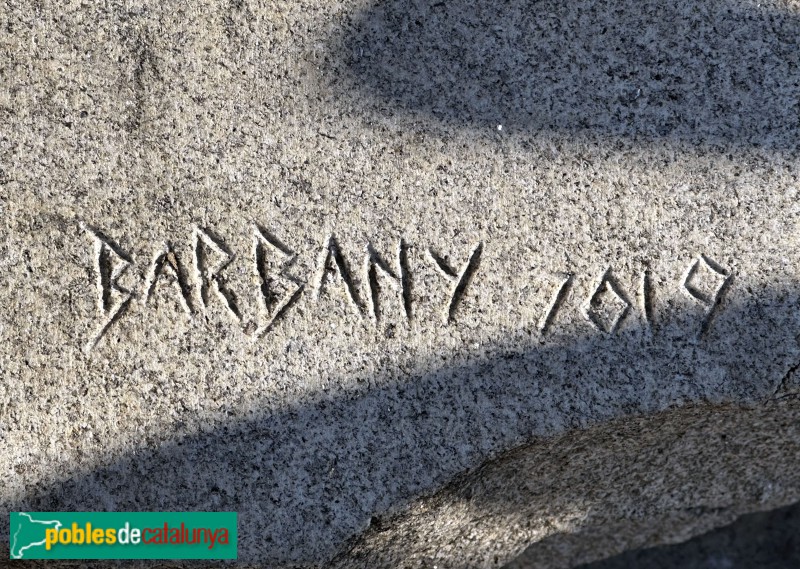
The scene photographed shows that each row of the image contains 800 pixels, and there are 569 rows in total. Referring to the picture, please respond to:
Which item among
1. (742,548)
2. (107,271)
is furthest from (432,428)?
(742,548)

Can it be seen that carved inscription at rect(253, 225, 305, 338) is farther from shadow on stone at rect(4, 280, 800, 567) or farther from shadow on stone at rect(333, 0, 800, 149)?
shadow on stone at rect(333, 0, 800, 149)

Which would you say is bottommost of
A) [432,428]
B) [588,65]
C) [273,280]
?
[432,428]

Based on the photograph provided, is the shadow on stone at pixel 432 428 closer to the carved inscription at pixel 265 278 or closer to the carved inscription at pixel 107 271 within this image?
the carved inscription at pixel 265 278

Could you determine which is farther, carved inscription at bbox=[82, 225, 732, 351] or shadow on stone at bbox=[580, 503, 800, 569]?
shadow on stone at bbox=[580, 503, 800, 569]

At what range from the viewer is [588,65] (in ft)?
5.12

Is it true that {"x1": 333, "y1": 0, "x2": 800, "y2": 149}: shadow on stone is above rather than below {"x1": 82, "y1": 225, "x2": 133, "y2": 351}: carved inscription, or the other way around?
above

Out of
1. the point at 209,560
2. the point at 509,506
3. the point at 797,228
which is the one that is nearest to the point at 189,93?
the point at 209,560

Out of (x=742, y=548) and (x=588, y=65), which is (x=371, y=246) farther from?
(x=742, y=548)

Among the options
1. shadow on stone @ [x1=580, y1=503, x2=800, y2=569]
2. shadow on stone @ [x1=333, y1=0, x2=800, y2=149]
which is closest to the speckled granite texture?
shadow on stone @ [x1=333, y1=0, x2=800, y2=149]

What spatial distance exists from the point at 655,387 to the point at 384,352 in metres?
0.52

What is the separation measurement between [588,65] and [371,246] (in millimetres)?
555

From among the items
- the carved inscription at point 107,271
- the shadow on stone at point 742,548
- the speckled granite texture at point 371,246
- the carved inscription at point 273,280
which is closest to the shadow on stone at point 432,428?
the speckled granite texture at point 371,246

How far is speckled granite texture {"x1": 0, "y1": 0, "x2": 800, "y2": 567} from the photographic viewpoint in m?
1.52

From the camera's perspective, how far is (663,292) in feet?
4.98
